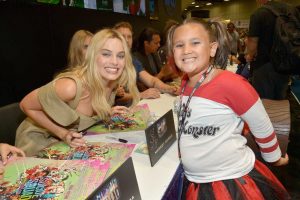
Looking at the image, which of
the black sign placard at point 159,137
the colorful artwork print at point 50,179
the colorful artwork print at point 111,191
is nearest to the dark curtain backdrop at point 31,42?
the colorful artwork print at point 50,179

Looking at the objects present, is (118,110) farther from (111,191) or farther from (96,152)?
(111,191)

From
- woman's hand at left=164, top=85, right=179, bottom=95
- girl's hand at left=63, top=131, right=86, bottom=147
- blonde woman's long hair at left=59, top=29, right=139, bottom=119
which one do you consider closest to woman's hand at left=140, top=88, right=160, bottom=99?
woman's hand at left=164, top=85, right=179, bottom=95

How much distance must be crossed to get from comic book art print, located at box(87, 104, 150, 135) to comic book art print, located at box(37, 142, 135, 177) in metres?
0.23

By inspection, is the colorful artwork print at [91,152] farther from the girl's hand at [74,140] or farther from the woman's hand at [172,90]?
the woman's hand at [172,90]

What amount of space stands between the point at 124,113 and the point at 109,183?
103 centimetres

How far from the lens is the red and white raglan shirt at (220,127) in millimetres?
1041

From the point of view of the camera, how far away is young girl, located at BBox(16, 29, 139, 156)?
51.8 inches

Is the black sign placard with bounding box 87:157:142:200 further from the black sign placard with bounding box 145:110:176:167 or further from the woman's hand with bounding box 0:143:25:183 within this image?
the woman's hand with bounding box 0:143:25:183

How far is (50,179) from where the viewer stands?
853 mm

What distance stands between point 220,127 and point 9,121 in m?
1.07

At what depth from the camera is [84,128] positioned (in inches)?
56.4

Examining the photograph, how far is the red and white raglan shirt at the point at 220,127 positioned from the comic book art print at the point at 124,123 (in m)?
0.41

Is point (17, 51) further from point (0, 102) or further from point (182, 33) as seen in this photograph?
point (182, 33)

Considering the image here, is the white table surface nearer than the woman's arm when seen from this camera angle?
Yes
